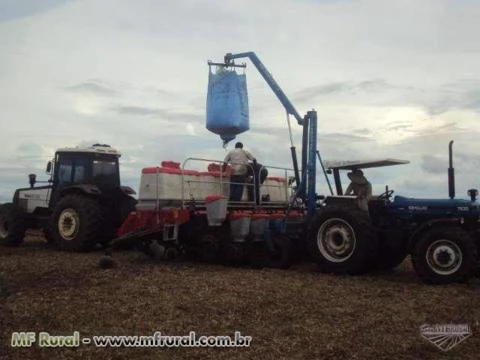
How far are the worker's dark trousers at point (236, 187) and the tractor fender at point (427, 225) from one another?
175 inches

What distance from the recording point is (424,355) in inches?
255

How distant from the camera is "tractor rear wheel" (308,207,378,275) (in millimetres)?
11320

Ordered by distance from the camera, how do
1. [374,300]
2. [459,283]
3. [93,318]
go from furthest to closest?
1. [459,283]
2. [374,300]
3. [93,318]

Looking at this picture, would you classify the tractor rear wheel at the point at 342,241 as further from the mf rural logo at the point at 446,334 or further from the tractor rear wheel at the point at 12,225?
the tractor rear wheel at the point at 12,225

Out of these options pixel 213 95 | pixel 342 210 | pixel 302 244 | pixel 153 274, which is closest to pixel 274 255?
pixel 302 244

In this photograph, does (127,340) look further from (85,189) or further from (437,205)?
(85,189)

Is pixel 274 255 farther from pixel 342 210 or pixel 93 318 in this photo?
pixel 93 318

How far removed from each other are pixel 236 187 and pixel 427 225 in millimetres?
4802

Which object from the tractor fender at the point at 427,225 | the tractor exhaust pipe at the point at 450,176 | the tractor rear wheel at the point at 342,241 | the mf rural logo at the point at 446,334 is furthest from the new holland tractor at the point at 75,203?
the mf rural logo at the point at 446,334

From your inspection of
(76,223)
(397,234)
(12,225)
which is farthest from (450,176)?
(12,225)

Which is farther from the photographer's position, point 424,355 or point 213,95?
point 213,95

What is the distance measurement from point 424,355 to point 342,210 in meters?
5.25

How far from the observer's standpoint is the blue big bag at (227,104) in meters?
13.2

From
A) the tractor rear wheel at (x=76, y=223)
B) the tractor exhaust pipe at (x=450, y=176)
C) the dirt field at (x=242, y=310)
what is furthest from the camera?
the tractor rear wheel at (x=76, y=223)
